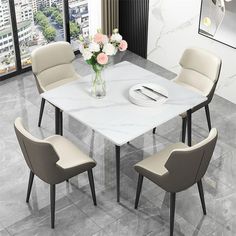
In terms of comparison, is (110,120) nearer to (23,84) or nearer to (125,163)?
(125,163)

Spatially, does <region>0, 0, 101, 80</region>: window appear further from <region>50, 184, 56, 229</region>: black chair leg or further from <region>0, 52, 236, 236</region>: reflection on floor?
<region>50, 184, 56, 229</region>: black chair leg

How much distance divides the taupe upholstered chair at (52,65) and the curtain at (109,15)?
158 cm

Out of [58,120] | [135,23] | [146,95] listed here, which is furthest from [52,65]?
[135,23]

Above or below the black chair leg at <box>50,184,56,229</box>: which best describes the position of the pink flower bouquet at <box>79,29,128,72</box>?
above

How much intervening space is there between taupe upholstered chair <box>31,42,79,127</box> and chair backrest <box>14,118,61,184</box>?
1170 millimetres

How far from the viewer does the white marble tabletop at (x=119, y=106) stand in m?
3.79

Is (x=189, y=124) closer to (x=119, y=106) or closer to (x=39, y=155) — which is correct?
(x=119, y=106)

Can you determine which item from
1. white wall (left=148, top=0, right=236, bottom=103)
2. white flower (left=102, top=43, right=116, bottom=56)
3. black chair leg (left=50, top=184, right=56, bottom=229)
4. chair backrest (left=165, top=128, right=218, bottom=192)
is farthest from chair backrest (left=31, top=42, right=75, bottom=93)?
chair backrest (left=165, top=128, right=218, bottom=192)

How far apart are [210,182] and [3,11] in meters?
3.11

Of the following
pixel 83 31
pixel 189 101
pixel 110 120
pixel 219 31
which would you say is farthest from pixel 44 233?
pixel 83 31

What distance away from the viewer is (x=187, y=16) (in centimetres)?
562

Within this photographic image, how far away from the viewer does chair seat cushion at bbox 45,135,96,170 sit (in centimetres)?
A: 379

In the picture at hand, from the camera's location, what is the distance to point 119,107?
13.2ft

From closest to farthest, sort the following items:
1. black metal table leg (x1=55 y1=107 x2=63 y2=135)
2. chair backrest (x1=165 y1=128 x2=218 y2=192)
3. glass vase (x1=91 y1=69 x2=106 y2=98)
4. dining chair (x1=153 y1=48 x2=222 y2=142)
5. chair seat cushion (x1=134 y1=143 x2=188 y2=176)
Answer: chair backrest (x1=165 y1=128 x2=218 y2=192)
chair seat cushion (x1=134 y1=143 x2=188 y2=176)
glass vase (x1=91 y1=69 x2=106 y2=98)
black metal table leg (x1=55 y1=107 x2=63 y2=135)
dining chair (x1=153 y1=48 x2=222 y2=142)
